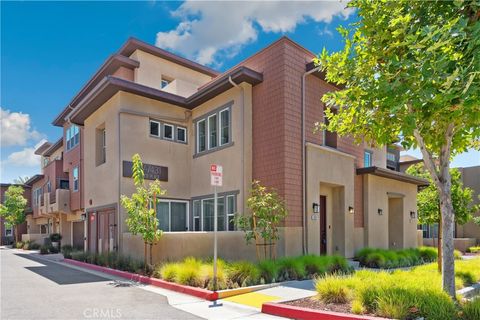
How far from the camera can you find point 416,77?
6652mm

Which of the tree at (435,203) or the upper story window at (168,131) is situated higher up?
the upper story window at (168,131)

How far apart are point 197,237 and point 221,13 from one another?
27.3ft

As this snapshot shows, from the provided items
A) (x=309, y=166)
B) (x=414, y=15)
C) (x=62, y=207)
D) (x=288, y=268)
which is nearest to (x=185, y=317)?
(x=288, y=268)

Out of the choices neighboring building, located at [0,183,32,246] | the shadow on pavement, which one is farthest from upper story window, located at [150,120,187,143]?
neighboring building, located at [0,183,32,246]

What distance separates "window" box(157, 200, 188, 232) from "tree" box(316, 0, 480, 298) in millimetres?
10385

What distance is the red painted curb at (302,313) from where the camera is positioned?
265 inches

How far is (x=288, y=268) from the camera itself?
37.3ft

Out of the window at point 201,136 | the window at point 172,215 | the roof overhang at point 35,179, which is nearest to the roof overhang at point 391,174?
the window at point 201,136

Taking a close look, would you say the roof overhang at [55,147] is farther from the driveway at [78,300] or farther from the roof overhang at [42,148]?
the driveway at [78,300]

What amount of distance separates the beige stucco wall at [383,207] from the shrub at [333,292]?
1069 cm

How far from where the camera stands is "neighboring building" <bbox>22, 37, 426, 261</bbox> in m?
14.2

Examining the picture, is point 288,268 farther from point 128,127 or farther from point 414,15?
point 128,127

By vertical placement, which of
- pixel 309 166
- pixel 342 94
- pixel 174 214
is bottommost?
pixel 174 214

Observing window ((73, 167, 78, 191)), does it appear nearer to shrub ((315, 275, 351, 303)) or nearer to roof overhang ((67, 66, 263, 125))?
roof overhang ((67, 66, 263, 125))
